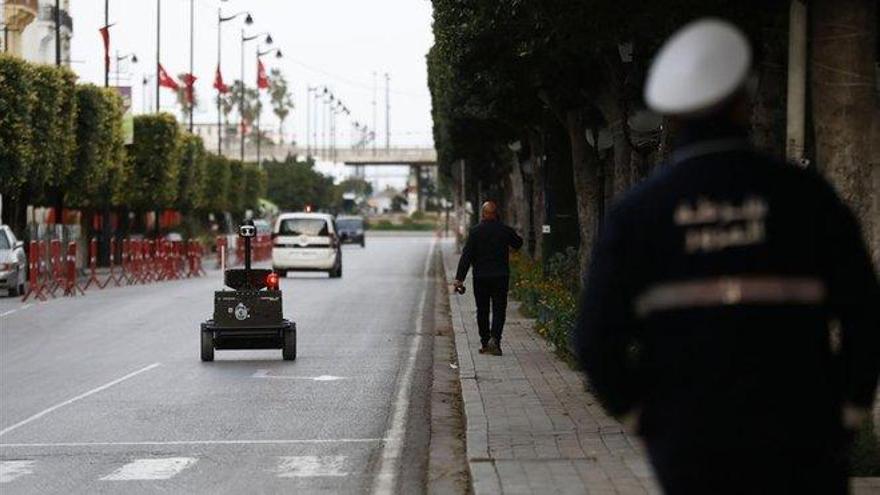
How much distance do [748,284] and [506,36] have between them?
57.9ft

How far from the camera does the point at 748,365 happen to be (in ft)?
14.0

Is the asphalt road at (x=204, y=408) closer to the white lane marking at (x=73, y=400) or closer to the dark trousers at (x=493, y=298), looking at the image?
the white lane marking at (x=73, y=400)

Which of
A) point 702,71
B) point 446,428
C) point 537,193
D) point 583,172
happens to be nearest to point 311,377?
point 446,428

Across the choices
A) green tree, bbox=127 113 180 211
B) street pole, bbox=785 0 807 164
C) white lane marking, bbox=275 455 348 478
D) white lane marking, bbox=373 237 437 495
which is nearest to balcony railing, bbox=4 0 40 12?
green tree, bbox=127 113 180 211

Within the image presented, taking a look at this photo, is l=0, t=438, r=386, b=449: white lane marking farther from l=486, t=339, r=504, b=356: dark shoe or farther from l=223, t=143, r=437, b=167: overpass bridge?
l=223, t=143, r=437, b=167: overpass bridge

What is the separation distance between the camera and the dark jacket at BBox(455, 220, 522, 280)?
20156 millimetres

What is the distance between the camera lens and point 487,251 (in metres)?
20.2

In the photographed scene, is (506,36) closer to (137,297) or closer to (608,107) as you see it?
(608,107)

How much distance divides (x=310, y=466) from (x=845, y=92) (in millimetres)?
4240

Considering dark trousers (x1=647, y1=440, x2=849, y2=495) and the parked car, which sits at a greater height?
dark trousers (x1=647, y1=440, x2=849, y2=495)

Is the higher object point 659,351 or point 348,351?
point 659,351

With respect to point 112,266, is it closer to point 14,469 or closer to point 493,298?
point 493,298

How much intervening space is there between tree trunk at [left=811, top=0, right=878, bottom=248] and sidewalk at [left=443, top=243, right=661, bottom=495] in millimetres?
2190

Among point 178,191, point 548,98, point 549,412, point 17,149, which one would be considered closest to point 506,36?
point 548,98
